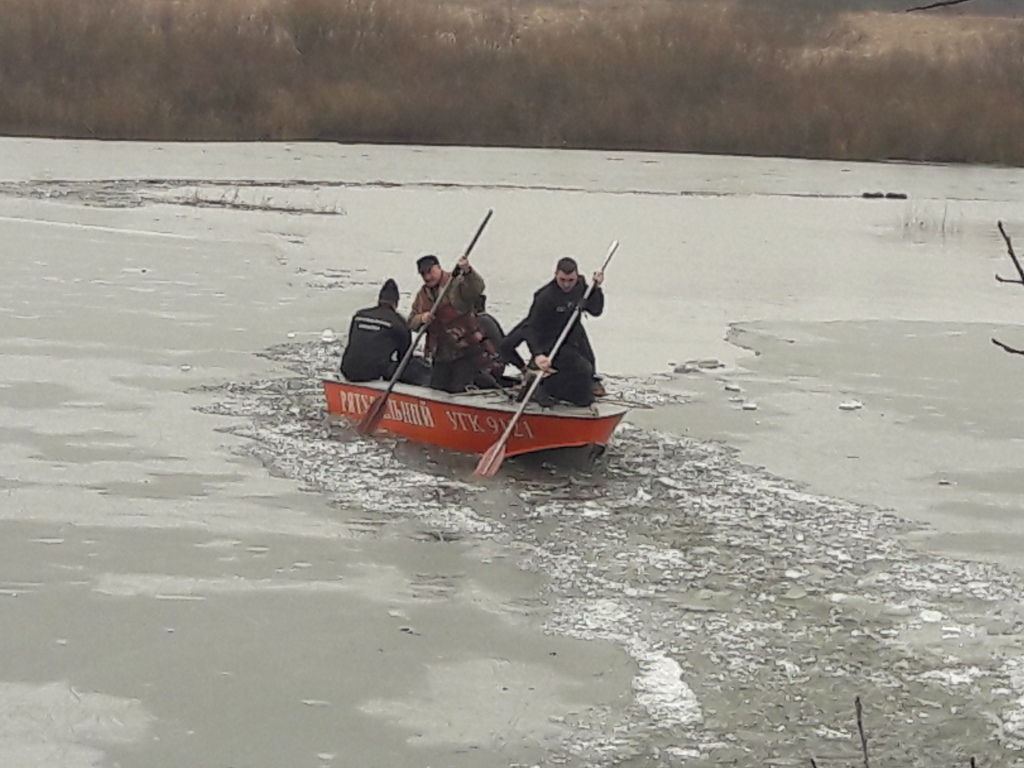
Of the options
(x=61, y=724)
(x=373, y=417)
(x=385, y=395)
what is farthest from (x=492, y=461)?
(x=61, y=724)

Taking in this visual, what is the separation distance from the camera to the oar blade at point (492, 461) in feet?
32.4

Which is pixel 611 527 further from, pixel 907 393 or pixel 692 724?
pixel 907 393

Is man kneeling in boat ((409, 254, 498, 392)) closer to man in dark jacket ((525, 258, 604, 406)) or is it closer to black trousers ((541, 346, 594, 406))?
man in dark jacket ((525, 258, 604, 406))

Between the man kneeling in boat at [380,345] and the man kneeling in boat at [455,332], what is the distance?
1.06ft

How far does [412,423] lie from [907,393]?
403 cm

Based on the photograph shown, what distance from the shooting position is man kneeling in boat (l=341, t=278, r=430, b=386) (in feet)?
37.1

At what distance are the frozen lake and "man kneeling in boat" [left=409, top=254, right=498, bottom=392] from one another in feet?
1.99

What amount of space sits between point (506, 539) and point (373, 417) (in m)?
2.28

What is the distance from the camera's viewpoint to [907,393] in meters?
12.7

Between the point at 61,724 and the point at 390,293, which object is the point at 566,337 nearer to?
the point at 390,293

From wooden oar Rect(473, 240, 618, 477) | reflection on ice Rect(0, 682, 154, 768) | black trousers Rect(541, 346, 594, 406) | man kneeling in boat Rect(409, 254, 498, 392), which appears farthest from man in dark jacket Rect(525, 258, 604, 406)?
reflection on ice Rect(0, 682, 154, 768)

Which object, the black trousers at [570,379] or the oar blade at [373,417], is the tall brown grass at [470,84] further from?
the black trousers at [570,379]

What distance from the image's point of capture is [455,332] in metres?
10.8

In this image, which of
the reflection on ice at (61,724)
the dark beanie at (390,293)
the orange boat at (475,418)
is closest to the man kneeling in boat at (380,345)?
the dark beanie at (390,293)
